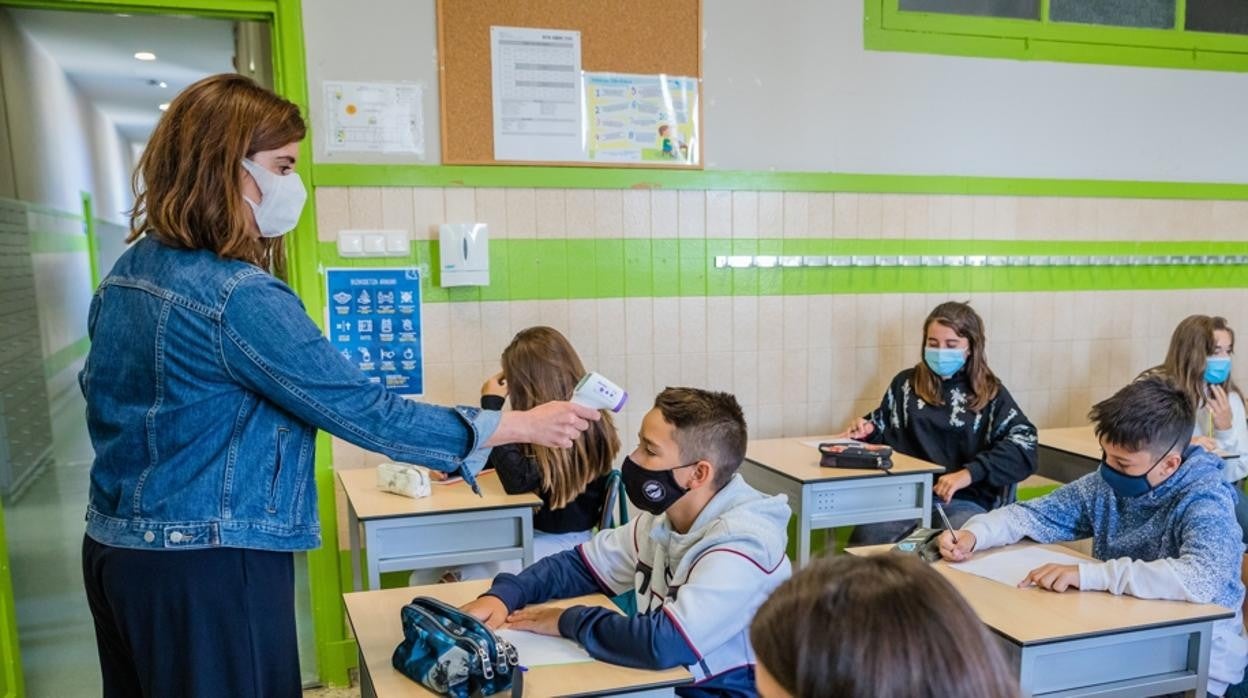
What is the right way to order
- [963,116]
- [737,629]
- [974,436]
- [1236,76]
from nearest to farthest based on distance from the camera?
[737,629] → [974,436] → [963,116] → [1236,76]

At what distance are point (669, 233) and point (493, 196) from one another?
2.47 feet

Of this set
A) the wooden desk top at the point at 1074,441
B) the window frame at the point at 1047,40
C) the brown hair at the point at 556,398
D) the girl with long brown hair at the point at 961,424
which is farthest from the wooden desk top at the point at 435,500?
the window frame at the point at 1047,40

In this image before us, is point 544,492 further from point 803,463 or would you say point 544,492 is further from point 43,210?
point 43,210

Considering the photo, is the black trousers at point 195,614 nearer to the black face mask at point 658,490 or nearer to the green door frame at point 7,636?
the black face mask at point 658,490

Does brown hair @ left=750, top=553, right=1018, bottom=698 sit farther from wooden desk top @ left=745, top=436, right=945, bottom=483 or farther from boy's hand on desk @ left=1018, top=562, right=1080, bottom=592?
wooden desk top @ left=745, top=436, right=945, bottom=483

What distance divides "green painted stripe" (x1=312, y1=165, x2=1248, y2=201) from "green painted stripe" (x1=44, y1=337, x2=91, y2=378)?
13.0ft

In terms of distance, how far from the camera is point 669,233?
3693mm

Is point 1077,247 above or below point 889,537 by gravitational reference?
above

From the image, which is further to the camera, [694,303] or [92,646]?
[694,303]

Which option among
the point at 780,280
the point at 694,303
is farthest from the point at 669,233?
the point at 780,280

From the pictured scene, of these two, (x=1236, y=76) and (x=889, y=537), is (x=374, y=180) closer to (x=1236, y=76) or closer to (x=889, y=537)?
(x=889, y=537)

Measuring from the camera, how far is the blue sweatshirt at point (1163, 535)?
1.92 m

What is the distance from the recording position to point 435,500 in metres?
2.81

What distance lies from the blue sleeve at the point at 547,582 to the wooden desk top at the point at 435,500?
0.75 meters
